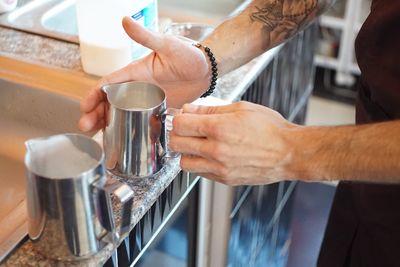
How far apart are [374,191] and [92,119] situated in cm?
43

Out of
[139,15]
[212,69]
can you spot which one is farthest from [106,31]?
[212,69]

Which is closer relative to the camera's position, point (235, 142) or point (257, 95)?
point (235, 142)

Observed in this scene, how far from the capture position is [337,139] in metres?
0.73

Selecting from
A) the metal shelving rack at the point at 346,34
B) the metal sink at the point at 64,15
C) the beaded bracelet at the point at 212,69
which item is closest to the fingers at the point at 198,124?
the beaded bracelet at the point at 212,69

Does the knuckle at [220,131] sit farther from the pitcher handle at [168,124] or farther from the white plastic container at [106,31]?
the white plastic container at [106,31]

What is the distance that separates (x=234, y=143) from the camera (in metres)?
0.73

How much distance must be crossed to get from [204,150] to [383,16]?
1.08 feet

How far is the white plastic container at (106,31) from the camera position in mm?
958

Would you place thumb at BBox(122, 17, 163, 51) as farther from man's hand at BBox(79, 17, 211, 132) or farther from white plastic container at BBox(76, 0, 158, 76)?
white plastic container at BBox(76, 0, 158, 76)

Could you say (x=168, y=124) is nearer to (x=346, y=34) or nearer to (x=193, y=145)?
(x=193, y=145)

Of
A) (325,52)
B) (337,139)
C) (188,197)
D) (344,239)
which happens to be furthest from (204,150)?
(325,52)

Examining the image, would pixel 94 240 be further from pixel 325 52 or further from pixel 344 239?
pixel 325 52

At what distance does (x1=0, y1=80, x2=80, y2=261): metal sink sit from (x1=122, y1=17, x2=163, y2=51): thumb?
0.20 metres

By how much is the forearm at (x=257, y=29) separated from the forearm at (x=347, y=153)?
28 cm
